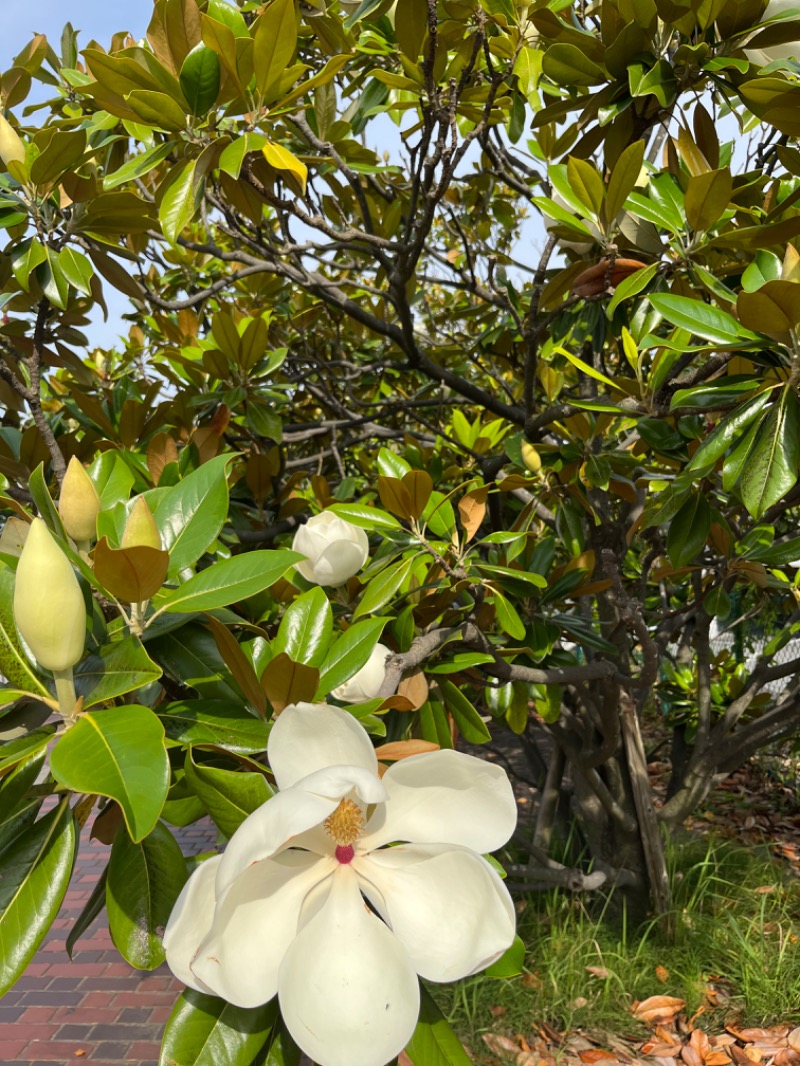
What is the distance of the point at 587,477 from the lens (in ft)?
6.41

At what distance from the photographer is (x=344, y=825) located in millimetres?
729

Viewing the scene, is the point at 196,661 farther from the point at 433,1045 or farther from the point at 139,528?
the point at 433,1045

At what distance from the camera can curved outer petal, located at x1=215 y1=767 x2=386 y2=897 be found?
0.60m

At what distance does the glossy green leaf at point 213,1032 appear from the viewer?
70cm

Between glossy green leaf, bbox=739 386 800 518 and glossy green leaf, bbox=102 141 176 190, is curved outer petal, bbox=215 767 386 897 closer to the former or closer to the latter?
glossy green leaf, bbox=739 386 800 518

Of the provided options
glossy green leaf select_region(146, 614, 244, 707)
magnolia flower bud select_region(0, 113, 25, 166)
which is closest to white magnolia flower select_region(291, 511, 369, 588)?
glossy green leaf select_region(146, 614, 244, 707)

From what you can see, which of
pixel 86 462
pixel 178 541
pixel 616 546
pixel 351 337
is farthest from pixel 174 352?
pixel 351 337

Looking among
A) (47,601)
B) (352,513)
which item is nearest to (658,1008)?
(352,513)

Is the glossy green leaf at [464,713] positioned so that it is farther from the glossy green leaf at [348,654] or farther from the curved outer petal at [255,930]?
the curved outer petal at [255,930]

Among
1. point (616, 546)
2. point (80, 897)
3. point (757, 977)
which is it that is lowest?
point (80, 897)

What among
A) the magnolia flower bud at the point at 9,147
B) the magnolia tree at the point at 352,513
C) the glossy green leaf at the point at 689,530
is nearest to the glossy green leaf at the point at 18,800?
the magnolia tree at the point at 352,513

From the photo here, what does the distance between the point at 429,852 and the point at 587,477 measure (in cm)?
139

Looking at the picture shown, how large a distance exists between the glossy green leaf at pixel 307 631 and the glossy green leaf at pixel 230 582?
0.13 metres

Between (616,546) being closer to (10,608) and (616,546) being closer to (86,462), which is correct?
(86,462)
